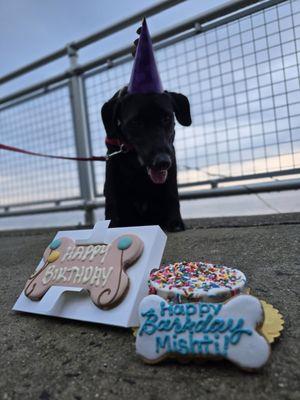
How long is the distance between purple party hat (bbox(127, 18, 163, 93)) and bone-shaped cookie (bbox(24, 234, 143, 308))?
720 millimetres

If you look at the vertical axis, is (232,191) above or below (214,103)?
below

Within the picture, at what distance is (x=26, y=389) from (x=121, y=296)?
313 mm

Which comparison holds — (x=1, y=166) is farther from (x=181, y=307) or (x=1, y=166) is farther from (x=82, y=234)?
(x=181, y=307)

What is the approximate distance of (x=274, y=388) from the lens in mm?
696

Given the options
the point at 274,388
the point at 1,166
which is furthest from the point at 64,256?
the point at 1,166

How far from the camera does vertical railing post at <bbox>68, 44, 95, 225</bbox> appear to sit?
10.3 feet

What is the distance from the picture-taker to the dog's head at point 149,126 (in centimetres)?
172

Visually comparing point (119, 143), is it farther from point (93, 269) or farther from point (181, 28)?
point (181, 28)

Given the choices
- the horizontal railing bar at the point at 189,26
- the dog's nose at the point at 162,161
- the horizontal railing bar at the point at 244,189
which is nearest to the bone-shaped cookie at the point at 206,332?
the dog's nose at the point at 162,161

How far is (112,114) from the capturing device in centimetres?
196

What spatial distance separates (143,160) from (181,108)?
48cm

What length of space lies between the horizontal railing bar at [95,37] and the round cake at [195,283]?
7.23 feet

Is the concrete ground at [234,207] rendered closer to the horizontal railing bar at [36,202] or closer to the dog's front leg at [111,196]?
the horizontal railing bar at [36,202]

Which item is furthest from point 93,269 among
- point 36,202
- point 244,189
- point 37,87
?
point 37,87
